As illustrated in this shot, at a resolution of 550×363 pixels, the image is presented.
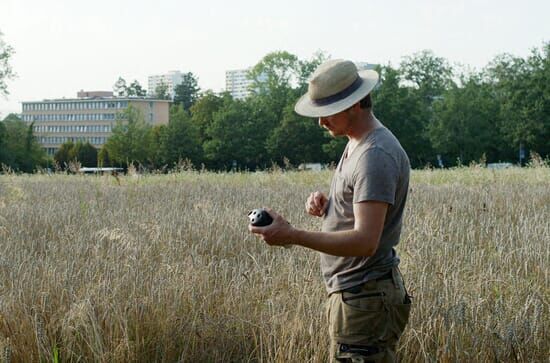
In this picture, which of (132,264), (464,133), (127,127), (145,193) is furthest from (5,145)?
(132,264)

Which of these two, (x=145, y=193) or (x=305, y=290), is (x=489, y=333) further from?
(x=145, y=193)

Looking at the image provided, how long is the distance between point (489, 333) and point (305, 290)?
117 centimetres

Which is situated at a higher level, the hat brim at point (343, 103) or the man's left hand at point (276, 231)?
the hat brim at point (343, 103)

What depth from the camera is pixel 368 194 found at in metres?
2.84

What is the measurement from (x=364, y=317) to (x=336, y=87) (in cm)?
95

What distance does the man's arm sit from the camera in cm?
285

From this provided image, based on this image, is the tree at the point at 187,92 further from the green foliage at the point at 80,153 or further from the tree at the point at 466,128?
the tree at the point at 466,128

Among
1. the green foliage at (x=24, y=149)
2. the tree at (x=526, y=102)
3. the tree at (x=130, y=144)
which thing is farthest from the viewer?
the tree at (x=130, y=144)

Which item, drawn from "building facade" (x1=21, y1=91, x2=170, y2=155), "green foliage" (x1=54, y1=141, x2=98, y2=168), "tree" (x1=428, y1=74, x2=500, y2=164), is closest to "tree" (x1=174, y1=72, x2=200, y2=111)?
"building facade" (x1=21, y1=91, x2=170, y2=155)

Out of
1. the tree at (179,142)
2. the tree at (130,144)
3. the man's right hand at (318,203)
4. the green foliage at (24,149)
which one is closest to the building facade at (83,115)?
the tree at (130,144)

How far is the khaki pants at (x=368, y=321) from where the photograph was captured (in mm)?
3045

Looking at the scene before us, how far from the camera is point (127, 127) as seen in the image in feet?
278

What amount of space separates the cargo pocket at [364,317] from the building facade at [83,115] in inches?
5221

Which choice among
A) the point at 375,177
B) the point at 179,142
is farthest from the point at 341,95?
the point at 179,142
